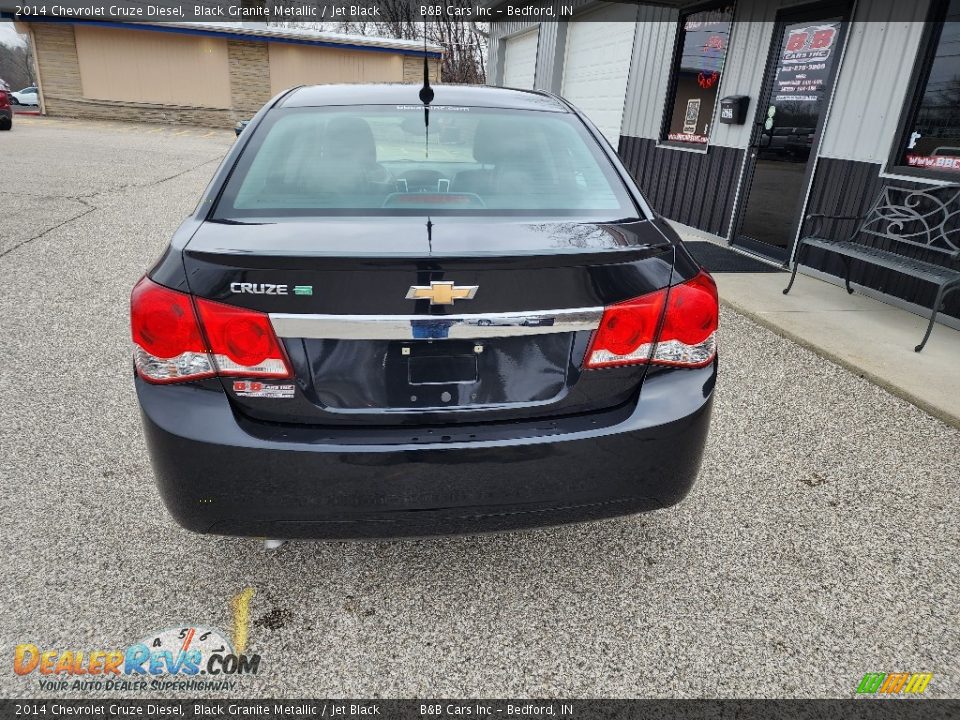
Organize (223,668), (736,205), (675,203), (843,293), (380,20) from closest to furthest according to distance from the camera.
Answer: (223,668), (843,293), (736,205), (675,203), (380,20)

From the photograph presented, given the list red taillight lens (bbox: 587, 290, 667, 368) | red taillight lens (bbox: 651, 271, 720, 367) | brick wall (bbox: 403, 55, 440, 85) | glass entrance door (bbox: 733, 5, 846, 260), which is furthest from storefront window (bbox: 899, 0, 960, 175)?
brick wall (bbox: 403, 55, 440, 85)

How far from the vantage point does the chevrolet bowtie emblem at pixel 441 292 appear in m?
1.63

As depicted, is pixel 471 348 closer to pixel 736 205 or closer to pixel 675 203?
pixel 736 205

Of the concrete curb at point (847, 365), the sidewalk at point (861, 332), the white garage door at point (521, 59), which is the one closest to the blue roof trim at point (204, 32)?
the white garage door at point (521, 59)

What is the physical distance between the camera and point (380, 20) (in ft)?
120

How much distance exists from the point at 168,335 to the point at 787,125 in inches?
261

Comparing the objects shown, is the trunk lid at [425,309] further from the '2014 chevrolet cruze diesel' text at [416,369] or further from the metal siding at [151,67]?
the metal siding at [151,67]

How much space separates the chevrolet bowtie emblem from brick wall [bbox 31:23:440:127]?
2725cm

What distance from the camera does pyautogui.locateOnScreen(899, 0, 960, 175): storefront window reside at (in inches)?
191

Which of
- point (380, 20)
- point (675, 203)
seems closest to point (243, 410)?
point (675, 203)

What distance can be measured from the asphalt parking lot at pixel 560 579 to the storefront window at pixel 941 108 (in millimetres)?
2733

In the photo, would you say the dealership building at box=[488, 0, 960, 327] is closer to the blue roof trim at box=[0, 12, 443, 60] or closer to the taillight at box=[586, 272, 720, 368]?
the taillight at box=[586, 272, 720, 368]

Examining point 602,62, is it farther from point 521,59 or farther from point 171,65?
point 171,65

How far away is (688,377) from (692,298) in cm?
23
